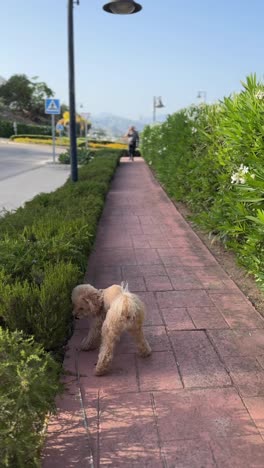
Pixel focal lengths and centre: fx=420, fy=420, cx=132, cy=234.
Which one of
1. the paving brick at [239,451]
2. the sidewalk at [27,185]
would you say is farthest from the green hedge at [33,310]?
the sidewalk at [27,185]

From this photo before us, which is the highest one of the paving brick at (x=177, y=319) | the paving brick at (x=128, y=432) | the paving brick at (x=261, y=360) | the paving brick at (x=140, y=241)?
the paving brick at (x=140, y=241)

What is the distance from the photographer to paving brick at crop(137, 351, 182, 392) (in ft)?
8.93

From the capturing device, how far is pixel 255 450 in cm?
215

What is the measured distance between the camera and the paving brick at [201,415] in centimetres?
228

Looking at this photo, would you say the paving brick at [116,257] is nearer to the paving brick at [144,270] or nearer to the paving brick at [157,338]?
the paving brick at [144,270]

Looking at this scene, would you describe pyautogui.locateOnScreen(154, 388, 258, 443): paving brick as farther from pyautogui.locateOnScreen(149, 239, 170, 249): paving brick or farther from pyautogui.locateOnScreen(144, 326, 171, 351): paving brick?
pyautogui.locateOnScreen(149, 239, 170, 249): paving brick

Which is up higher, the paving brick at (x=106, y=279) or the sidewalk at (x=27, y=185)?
the sidewalk at (x=27, y=185)

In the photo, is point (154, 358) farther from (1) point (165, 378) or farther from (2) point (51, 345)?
(2) point (51, 345)

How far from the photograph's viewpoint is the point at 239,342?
3.28 meters

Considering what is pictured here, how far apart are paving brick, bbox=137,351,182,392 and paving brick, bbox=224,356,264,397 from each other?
1.26 ft

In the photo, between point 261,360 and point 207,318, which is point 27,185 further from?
point 261,360

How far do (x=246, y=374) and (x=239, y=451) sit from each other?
2.47ft

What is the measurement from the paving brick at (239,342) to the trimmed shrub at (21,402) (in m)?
1.48

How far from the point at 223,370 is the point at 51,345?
121 centimetres
